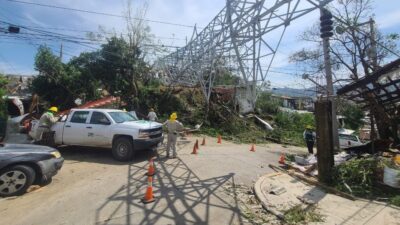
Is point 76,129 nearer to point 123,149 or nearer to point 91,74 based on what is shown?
point 123,149

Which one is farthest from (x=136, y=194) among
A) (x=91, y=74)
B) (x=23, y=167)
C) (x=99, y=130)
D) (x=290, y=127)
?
(x=91, y=74)

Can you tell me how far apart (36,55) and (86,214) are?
88.1ft

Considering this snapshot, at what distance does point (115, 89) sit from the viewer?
29594 millimetres

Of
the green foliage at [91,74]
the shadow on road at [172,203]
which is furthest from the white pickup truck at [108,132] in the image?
the green foliage at [91,74]

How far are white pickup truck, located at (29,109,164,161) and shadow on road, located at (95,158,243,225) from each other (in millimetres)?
1761

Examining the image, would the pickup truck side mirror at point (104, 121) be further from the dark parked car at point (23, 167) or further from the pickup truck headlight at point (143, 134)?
the dark parked car at point (23, 167)

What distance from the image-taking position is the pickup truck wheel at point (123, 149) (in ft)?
38.1

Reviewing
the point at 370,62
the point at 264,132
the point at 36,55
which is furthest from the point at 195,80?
the point at 36,55

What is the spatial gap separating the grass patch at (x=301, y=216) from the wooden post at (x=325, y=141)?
2539 millimetres

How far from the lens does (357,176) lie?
8.95m

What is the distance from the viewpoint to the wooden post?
938 cm

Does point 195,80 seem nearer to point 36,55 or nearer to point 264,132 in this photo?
point 264,132

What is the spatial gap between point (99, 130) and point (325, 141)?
25.6 feet

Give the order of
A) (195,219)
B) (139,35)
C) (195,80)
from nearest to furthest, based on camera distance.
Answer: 1. (195,219)
2. (195,80)
3. (139,35)
